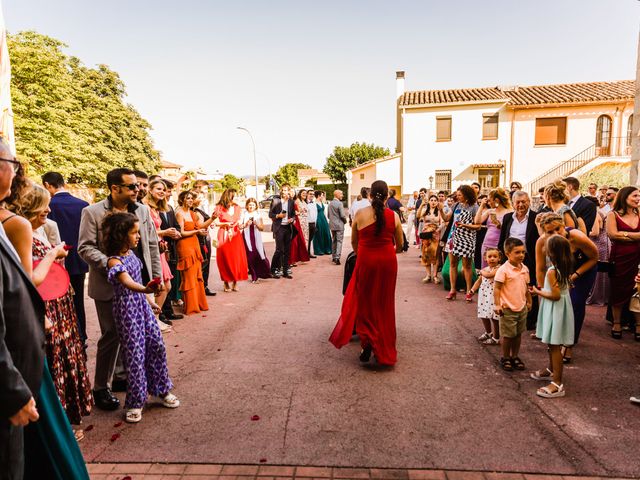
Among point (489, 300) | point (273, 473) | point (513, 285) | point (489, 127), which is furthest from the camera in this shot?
point (489, 127)

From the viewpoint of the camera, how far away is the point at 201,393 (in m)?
4.12

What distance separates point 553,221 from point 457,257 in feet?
11.4

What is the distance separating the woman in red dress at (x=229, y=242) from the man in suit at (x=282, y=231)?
150cm

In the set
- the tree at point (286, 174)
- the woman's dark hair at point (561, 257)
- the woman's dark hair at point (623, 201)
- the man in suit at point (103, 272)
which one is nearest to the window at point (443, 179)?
the woman's dark hair at point (623, 201)

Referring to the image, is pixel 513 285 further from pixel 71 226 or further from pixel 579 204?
pixel 71 226

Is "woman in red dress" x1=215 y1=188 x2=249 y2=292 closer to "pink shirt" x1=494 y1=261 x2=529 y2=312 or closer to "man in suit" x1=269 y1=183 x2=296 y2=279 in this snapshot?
"man in suit" x1=269 y1=183 x2=296 y2=279

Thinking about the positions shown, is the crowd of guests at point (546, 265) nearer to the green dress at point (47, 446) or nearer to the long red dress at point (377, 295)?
the long red dress at point (377, 295)

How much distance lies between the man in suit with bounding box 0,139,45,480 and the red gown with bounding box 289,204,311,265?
32.5 ft

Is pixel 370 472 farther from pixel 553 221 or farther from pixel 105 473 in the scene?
pixel 553 221

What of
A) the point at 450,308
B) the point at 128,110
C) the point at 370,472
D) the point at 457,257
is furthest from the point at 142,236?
the point at 128,110

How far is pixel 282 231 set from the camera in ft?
34.3

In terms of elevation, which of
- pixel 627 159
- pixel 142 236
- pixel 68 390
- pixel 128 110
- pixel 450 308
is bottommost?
pixel 450 308

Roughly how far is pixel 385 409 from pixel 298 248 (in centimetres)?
875

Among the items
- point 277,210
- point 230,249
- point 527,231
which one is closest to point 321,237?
point 277,210
